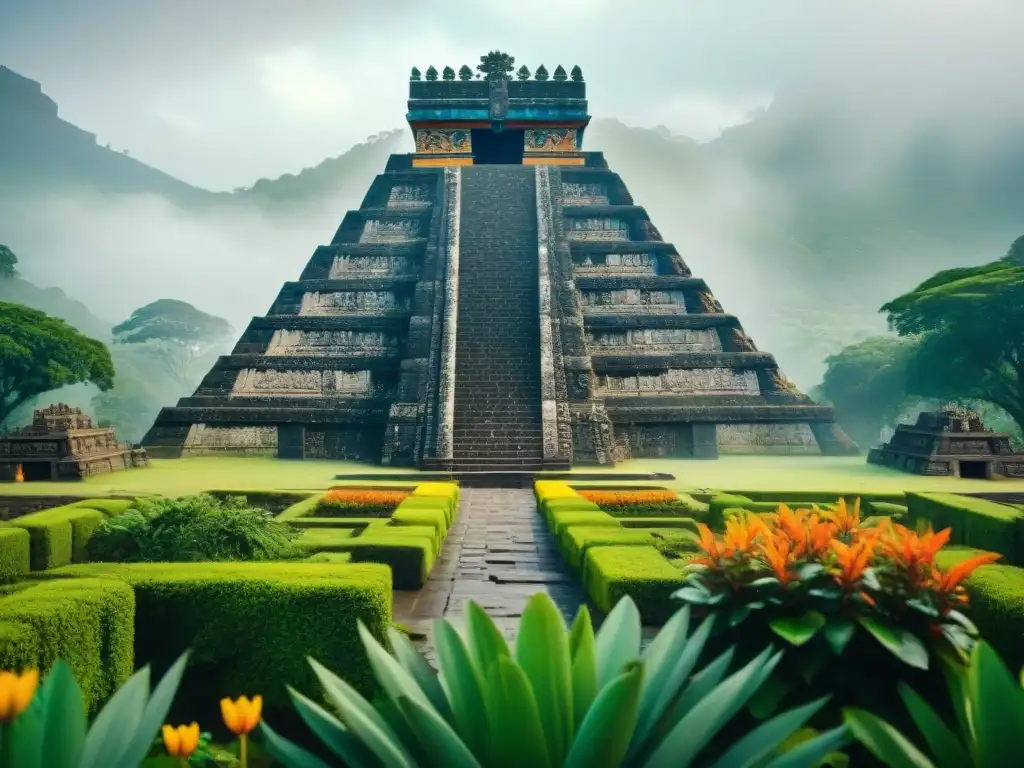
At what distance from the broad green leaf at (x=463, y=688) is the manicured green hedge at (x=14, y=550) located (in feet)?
20.6

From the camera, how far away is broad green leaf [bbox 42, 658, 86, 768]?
7.29ft

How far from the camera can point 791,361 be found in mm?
126125

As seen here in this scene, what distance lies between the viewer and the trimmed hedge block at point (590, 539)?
7.24 meters

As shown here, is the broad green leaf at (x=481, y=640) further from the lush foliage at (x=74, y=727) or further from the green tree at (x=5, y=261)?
the green tree at (x=5, y=261)

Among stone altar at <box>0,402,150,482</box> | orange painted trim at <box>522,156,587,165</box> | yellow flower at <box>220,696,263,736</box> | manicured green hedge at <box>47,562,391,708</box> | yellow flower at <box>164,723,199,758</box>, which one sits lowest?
manicured green hedge at <box>47,562,391,708</box>

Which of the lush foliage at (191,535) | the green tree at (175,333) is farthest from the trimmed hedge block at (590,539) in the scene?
the green tree at (175,333)

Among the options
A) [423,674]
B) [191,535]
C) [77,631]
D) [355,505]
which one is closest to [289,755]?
[423,674]

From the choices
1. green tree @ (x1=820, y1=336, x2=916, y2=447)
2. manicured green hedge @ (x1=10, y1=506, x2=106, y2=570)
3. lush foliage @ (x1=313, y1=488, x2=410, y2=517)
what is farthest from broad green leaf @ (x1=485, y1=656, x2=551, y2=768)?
green tree @ (x1=820, y1=336, x2=916, y2=447)

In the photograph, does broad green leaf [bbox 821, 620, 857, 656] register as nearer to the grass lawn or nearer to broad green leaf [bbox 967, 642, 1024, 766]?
broad green leaf [bbox 967, 642, 1024, 766]

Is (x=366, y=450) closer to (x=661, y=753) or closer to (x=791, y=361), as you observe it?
(x=661, y=753)

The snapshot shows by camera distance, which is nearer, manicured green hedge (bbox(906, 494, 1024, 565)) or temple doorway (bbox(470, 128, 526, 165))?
manicured green hedge (bbox(906, 494, 1024, 565))

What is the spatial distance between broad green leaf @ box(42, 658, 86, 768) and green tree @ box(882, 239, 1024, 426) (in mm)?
29395

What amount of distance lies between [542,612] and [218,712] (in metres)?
2.98

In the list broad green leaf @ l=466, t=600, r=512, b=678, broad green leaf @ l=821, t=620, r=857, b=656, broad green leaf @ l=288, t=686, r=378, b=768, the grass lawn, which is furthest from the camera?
the grass lawn
